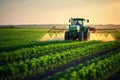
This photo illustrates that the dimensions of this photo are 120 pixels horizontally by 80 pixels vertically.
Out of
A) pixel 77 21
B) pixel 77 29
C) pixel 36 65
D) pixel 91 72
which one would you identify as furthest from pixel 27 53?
pixel 77 21

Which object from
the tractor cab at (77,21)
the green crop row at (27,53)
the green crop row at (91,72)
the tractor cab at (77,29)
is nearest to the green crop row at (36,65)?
the green crop row at (91,72)

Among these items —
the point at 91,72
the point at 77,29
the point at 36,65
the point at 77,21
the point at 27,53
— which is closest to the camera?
the point at 91,72

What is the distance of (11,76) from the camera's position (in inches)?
444

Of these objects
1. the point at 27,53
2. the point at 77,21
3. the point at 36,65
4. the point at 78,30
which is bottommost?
the point at 27,53

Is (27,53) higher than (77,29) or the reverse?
the reverse

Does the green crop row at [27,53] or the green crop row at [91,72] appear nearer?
the green crop row at [91,72]

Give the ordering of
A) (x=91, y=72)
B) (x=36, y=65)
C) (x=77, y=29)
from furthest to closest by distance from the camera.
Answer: (x=77, y=29) → (x=36, y=65) → (x=91, y=72)

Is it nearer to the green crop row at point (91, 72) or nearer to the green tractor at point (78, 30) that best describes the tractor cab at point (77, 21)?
the green tractor at point (78, 30)

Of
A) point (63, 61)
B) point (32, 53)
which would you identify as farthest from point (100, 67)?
point (32, 53)

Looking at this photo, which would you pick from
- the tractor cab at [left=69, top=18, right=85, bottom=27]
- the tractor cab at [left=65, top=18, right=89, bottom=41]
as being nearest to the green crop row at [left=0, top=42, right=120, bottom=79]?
the tractor cab at [left=65, top=18, right=89, bottom=41]

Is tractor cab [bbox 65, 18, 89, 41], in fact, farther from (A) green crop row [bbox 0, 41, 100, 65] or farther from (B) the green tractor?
(A) green crop row [bbox 0, 41, 100, 65]

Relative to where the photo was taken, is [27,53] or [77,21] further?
[77,21]

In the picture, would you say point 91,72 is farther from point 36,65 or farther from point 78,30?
point 78,30

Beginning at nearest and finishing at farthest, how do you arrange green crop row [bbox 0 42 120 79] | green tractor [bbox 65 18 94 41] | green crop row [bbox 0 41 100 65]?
1. green crop row [bbox 0 42 120 79]
2. green crop row [bbox 0 41 100 65]
3. green tractor [bbox 65 18 94 41]
